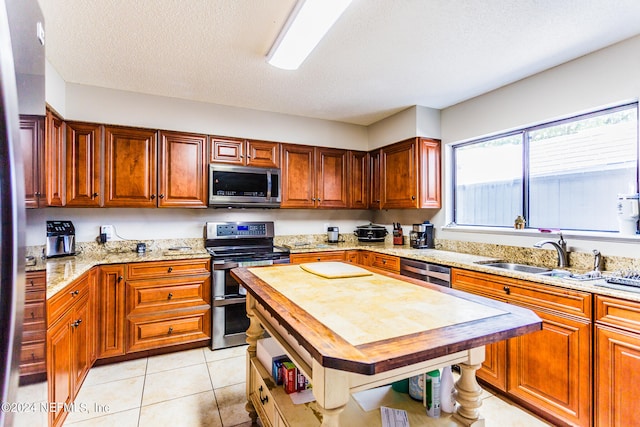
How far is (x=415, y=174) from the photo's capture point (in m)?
3.53

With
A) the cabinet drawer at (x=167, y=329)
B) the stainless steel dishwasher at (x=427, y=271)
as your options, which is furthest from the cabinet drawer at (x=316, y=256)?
the cabinet drawer at (x=167, y=329)

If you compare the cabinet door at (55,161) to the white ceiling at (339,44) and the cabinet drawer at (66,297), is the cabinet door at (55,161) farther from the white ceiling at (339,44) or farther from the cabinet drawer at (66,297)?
the cabinet drawer at (66,297)

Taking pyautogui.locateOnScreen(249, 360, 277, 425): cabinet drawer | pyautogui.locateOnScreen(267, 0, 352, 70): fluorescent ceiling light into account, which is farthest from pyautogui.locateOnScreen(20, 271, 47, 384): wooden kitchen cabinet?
pyautogui.locateOnScreen(267, 0, 352, 70): fluorescent ceiling light

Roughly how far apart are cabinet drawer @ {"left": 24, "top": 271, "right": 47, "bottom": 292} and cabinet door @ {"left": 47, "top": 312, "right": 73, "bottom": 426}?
1.54m

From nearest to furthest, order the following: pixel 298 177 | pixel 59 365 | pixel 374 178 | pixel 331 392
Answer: pixel 331 392 → pixel 59 365 → pixel 298 177 → pixel 374 178

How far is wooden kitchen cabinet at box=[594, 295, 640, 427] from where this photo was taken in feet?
5.43

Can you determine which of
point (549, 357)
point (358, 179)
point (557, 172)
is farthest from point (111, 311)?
point (557, 172)

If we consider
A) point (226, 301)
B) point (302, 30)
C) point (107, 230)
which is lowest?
point (226, 301)

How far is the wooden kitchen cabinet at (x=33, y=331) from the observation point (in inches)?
20.1

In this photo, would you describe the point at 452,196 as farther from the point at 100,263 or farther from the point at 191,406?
the point at 100,263

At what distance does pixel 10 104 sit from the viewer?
46 centimetres

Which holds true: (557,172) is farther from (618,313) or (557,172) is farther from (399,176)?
(399,176)

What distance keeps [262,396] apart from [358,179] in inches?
118

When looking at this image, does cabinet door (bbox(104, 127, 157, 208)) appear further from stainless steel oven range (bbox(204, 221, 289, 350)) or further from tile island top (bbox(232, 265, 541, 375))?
tile island top (bbox(232, 265, 541, 375))
